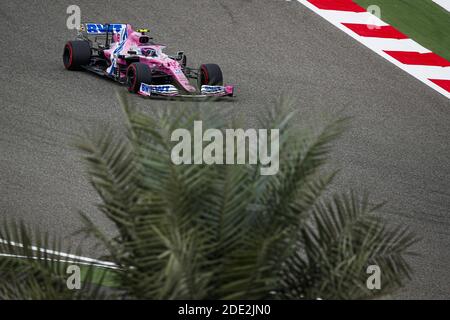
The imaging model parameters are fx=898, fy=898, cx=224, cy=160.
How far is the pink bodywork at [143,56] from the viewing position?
1364cm

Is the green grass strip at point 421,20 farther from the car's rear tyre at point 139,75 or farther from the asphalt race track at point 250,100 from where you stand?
the car's rear tyre at point 139,75

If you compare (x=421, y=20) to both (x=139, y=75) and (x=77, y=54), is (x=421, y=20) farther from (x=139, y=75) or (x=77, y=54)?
(x=77, y=54)

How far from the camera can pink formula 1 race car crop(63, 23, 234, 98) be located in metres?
13.4

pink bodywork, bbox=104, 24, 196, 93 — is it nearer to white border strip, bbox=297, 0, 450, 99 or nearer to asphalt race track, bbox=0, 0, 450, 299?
asphalt race track, bbox=0, 0, 450, 299

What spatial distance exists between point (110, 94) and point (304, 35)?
5.08 meters

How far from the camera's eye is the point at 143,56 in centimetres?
1406

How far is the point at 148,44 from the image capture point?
14.4 metres

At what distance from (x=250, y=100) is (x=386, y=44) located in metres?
4.31

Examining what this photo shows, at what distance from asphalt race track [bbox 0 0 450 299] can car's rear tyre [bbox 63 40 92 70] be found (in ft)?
0.69

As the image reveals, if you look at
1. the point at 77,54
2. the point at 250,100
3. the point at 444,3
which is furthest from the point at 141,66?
the point at 444,3

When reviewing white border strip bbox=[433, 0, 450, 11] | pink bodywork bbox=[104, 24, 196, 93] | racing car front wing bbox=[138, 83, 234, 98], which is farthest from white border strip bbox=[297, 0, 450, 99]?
pink bodywork bbox=[104, 24, 196, 93]

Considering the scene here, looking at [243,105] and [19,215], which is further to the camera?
[243,105]

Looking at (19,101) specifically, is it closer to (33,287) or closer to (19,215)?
(19,215)
